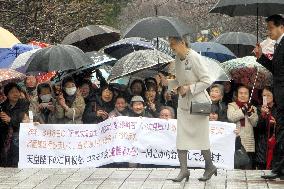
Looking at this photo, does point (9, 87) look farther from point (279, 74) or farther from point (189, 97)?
point (279, 74)

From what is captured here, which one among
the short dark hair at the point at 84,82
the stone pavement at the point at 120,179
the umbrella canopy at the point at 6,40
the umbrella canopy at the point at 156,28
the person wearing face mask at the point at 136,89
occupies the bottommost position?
the stone pavement at the point at 120,179

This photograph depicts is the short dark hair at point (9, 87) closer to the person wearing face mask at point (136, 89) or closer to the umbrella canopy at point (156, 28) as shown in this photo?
the person wearing face mask at point (136, 89)

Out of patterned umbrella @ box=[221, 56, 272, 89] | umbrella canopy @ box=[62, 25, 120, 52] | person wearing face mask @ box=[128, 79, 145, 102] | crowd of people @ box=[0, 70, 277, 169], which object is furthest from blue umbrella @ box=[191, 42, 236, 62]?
person wearing face mask @ box=[128, 79, 145, 102]

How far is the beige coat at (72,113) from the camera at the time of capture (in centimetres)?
→ 1243

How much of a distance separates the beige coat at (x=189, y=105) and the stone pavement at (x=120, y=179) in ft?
1.72

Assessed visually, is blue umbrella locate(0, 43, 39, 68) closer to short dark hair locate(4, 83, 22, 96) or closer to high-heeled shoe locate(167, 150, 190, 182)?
short dark hair locate(4, 83, 22, 96)

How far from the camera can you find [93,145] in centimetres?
1209

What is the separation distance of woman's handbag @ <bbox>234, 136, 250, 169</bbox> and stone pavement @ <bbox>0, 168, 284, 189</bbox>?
53 cm

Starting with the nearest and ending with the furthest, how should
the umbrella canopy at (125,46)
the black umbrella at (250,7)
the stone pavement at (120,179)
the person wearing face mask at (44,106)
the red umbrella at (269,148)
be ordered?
1. the stone pavement at (120,179)
2. the black umbrella at (250,7)
3. the red umbrella at (269,148)
4. the person wearing face mask at (44,106)
5. the umbrella canopy at (125,46)

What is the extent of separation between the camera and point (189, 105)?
9.88 meters

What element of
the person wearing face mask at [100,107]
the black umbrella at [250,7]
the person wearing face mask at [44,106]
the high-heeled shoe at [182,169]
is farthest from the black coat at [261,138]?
the person wearing face mask at [44,106]

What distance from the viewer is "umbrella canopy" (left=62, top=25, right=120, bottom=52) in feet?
52.0

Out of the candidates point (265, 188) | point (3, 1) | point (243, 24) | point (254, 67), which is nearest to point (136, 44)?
point (254, 67)

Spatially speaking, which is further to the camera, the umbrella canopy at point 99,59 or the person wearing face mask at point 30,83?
the person wearing face mask at point 30,83
